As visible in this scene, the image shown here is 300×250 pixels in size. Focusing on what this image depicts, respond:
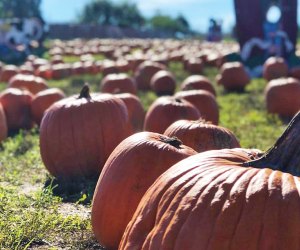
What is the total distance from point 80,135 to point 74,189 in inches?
22.8

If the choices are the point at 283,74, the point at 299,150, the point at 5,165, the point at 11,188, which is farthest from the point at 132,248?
the point at 283,74

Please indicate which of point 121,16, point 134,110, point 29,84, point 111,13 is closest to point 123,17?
point 121,16

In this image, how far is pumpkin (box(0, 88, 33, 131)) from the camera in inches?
320

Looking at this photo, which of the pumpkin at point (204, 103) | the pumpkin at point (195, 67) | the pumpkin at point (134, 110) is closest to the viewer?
the pumpkin at point (134, 110)

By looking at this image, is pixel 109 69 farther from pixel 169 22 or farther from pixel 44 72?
pixel 169 22

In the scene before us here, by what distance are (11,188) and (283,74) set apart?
10.00 metres

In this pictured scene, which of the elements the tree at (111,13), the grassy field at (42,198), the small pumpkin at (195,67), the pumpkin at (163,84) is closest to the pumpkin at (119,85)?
the pumpkin at (163,84)

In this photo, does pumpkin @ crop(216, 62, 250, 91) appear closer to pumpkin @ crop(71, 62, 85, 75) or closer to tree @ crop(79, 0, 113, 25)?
pumpkin @ crop(71, 62, 85, 75)

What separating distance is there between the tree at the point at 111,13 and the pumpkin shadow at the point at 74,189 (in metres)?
68.7

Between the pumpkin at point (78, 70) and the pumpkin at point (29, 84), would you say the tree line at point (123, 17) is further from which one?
the pumpkin at point (29, 84)

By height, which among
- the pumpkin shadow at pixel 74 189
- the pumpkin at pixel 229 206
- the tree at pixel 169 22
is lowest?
the tree at pixel 169 22

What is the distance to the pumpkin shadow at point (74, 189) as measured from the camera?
180 inches

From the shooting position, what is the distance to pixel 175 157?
3.52 metres

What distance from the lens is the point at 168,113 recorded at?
637 centimetres
